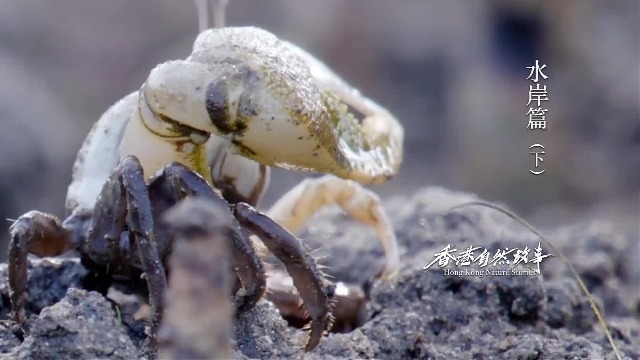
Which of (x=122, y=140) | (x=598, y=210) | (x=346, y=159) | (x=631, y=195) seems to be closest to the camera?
(x=346, y=159)

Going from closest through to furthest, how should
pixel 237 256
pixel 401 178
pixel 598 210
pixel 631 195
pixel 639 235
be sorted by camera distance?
pixel 237 256
pixel 639 235
pixel 598 210
pixel 631 195
pixel 401 178

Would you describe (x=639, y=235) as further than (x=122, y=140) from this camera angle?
Yes

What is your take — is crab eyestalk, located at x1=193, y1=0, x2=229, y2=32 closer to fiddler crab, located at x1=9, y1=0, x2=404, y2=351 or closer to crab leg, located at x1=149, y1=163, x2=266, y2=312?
fiddler crab, located at x1=9, y1=0, x2=404, y2=351

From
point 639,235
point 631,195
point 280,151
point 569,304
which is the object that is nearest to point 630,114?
point 631,195

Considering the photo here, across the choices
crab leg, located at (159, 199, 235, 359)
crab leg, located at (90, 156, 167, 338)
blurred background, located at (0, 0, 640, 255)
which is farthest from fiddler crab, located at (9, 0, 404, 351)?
blurred background, located at (0, 0, 640, 255)

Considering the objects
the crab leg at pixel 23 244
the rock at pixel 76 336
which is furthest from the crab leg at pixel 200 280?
the crab leg at pixel 23 244

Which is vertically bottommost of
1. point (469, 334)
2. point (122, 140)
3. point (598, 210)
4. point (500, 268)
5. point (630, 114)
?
point (469, 334)

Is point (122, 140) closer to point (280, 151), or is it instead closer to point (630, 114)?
point (280, 151)
